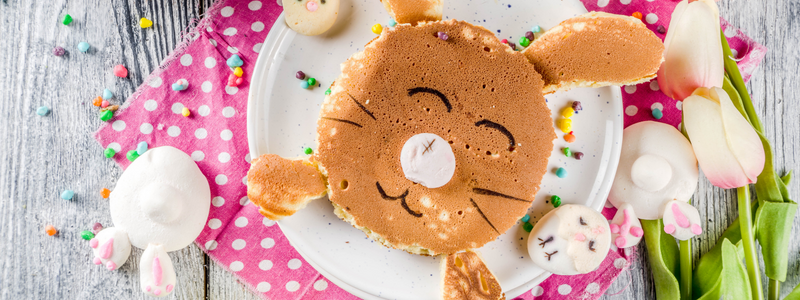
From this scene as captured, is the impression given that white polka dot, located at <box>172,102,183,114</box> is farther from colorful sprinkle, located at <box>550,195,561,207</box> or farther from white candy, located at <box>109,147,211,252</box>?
colorful sprinkle, located at <box>550,195,561,207</box>

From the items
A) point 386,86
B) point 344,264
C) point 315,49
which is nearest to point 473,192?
→ point 386,86

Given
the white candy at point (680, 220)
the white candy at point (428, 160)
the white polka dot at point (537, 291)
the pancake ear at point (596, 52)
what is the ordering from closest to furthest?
1. the white candy at point (428, 160)
2. the pancake ear at point (596, 52)
3. the white candy at point (680, 220)
4. the white polka dot at point (537, 291)

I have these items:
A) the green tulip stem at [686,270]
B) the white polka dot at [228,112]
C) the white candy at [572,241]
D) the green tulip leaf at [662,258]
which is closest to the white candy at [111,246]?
the white polka dot at [228,112]

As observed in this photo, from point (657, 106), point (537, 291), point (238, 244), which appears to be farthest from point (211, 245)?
point (657, 106)

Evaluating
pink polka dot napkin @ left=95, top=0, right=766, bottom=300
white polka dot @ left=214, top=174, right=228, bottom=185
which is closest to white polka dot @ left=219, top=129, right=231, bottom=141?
pink polka dot napkin @ left=95, top=0, right=766, bottom=300

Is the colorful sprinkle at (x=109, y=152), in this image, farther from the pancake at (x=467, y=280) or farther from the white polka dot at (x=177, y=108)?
the pancake at (x=467, y=280)
